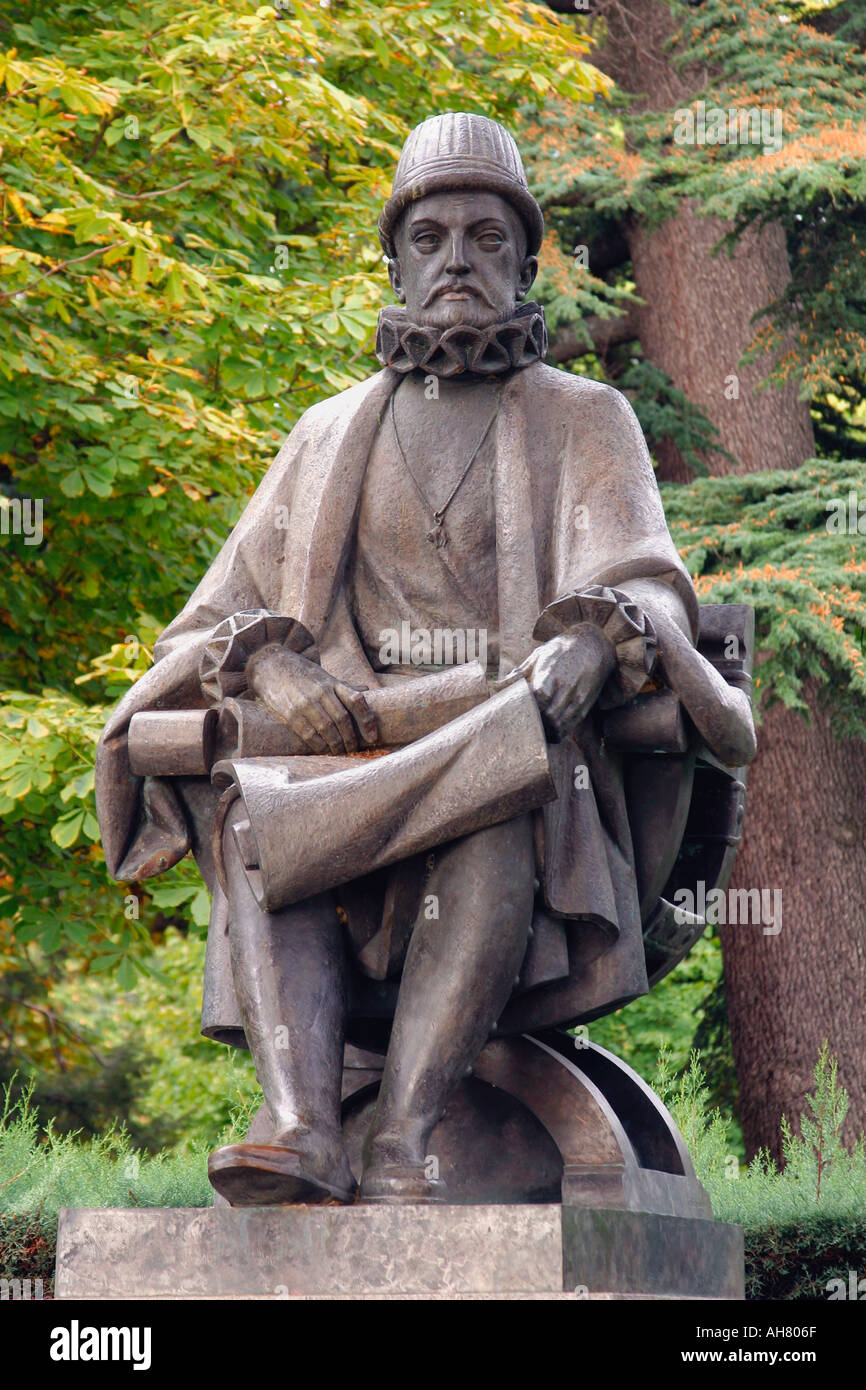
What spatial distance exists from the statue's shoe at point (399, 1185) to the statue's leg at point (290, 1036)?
0.17 feet

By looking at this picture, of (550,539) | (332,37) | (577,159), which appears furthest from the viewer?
(577,159)

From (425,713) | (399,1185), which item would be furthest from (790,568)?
(399,1185)

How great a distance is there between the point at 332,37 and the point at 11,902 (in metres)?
4.26

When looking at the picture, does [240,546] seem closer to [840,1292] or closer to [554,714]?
[554,714]

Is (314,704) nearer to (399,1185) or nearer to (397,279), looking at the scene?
(399,1185)

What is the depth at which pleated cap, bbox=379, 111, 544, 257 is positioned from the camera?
433 cm

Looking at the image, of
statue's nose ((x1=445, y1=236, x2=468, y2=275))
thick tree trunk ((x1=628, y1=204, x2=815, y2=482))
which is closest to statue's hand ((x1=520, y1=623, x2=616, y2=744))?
statue's nose ((x1=445, y1=236, x2=468, y2=275))

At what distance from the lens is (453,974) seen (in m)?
3.65

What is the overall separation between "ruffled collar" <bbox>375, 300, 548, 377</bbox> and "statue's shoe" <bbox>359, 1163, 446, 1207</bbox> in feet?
6.02

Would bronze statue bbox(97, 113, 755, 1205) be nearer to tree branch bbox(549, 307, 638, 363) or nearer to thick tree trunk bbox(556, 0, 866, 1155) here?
thick tree trunk bbox(556, 0, 866, 1155)

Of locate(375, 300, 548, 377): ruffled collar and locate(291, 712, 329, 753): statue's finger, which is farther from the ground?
locate(375, 300, 548, 377): ruffled collar
